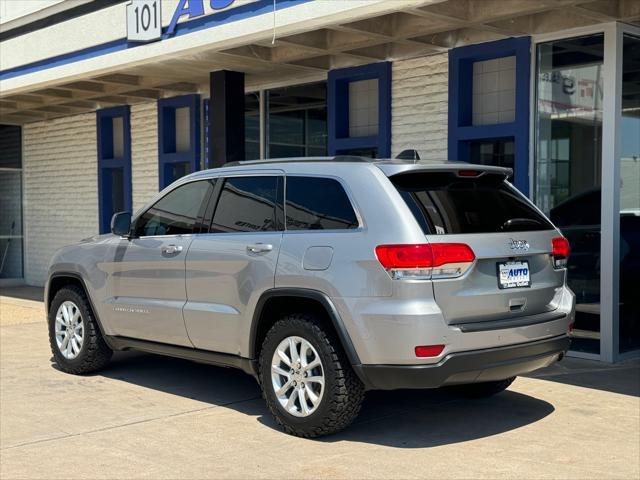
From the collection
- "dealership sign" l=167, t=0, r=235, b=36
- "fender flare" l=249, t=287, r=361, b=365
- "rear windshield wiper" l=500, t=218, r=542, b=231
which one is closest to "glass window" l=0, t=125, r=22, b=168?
"dealership sign" l=167, t=0, r=235, b=36

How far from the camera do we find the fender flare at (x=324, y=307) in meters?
5.29

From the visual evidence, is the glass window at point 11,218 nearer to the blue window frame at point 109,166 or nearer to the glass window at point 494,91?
the blue window frame at point 109,166

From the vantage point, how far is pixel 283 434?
576 centimetres

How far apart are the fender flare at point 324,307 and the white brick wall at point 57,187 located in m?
9.94

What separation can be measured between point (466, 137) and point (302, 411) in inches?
191

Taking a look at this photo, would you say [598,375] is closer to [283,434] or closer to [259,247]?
[283,434]

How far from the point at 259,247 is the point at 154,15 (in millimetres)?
5509

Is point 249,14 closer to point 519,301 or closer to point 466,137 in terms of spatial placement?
point 466,137

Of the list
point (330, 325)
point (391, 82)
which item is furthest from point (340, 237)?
point (391, 82)

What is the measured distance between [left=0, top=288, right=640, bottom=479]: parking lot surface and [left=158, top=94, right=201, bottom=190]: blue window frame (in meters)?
5.79

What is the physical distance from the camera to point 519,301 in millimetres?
5516

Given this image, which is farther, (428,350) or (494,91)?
(494,91)

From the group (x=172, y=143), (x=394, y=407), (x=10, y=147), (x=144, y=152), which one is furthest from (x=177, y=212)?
(x=10, y=147)

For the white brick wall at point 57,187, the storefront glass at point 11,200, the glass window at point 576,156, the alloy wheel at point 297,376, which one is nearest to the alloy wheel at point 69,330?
the alloy wheel at point 297,376
